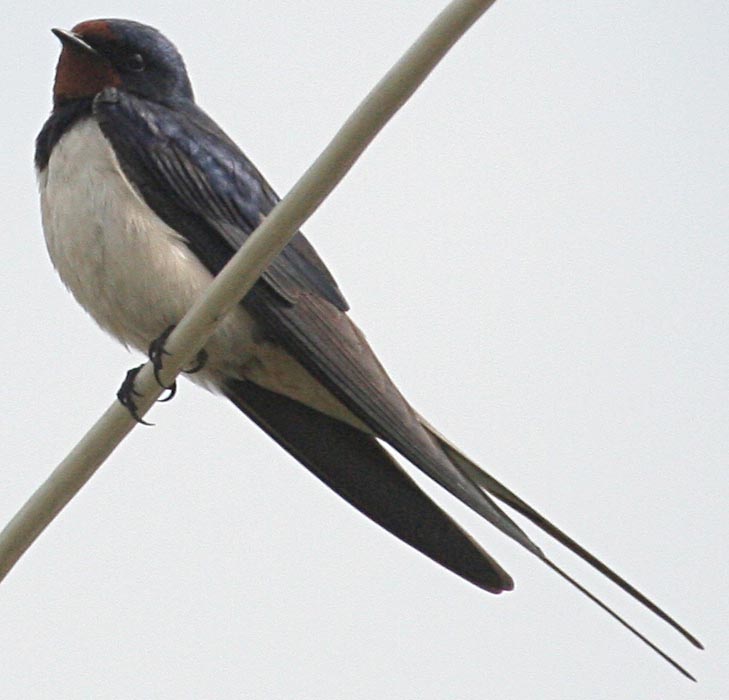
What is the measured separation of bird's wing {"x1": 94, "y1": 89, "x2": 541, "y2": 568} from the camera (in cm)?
241

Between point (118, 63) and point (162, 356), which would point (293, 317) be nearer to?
point (162, 356)

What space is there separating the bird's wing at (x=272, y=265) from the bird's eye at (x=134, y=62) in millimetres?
140

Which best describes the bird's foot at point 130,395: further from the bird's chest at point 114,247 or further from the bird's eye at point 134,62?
the bird's eye at point 134,62

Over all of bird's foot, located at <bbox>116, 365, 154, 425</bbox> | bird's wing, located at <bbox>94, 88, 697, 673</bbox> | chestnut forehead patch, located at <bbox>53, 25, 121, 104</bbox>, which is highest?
chestnut forehead patch, located at <bbox>53, 25, 121, 104</bbox>

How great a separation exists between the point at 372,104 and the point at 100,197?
1.18 m

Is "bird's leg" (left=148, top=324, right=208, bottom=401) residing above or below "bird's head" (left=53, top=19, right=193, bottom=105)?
below

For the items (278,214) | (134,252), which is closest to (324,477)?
(134,252)

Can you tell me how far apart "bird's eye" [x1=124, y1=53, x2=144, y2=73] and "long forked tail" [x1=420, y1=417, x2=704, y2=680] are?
953 mm

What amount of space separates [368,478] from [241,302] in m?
0.38

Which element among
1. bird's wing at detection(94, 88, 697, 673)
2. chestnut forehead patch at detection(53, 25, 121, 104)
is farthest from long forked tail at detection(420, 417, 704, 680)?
chestnut forehead patch at detection(53, 25, 121, 104)

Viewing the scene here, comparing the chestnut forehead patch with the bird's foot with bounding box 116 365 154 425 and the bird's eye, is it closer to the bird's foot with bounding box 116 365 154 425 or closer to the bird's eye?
the bird's eye

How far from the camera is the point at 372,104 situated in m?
1.49

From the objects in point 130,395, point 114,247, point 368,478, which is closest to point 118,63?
point 114,247

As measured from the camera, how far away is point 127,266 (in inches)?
101
